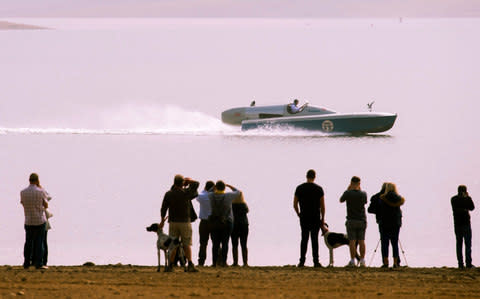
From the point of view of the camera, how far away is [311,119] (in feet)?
180

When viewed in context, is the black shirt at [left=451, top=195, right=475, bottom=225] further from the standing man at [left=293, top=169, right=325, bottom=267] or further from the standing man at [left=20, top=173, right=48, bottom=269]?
the standing man at [left=20, top=173, right=48, bottom=269]

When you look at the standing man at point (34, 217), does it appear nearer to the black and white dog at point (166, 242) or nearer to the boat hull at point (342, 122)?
the black and white dog at point (166, 242)

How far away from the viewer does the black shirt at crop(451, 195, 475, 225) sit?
19141 mm

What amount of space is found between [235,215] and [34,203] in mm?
3170

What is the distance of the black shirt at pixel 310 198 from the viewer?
18812 mm

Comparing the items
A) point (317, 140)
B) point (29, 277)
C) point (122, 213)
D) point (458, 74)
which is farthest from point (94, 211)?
point (458, 74)

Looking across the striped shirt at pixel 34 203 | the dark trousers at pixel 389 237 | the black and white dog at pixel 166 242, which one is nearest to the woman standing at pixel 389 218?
the dark trousers at pixel 389 237

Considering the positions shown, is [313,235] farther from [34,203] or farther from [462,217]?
[34,203]

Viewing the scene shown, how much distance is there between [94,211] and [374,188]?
1180cm

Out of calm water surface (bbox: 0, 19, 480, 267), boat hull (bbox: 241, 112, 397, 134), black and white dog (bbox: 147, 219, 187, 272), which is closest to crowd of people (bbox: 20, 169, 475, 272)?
black and white dog (bbox: 147, 219, 187, 272)

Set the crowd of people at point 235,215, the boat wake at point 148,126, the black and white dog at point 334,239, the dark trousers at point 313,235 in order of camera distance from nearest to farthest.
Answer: the crowd of people at point 235,215 → the dark trousers at point 313,235 → the black and white dog at point 334,239 → the boat wake at point 148,126

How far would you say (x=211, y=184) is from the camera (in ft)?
63.3

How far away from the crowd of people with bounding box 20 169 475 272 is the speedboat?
114 feet

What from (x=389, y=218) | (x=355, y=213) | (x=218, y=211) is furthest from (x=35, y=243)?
(x=389, y=218)
